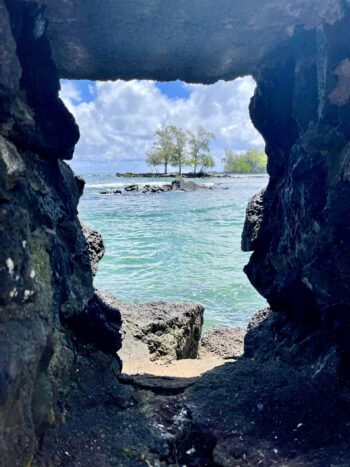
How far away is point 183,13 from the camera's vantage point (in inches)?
171

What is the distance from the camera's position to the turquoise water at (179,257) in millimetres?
13094

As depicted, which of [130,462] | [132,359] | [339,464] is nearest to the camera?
[339,464]

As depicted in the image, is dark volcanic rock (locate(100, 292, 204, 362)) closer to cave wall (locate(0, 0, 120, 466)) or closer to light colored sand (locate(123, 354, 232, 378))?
light colored sand (locate(123, 354, 232, 378))

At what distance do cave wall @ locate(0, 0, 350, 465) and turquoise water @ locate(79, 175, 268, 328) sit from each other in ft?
22.0

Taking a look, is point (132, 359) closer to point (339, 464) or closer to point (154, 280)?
point (339, 464)

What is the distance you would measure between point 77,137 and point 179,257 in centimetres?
1353

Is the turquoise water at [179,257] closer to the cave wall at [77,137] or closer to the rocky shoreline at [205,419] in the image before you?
the rocky shoreline at [205,419]

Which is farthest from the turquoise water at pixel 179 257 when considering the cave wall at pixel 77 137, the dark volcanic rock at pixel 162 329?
the cave wall at pixel 77 137

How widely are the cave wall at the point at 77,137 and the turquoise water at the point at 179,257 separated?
6698 mm

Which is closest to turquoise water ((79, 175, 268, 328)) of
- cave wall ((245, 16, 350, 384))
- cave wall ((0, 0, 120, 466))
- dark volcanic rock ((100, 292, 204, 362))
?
dark volcanic rock ((100, 292, 204, 362))

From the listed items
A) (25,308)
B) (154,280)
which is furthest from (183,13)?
(154,280)

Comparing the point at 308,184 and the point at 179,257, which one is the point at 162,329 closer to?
the point at 308,184

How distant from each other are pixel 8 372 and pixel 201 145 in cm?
9110

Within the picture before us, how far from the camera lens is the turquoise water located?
13094mm
